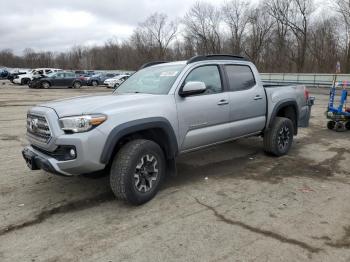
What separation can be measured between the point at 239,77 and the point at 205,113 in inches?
50.4

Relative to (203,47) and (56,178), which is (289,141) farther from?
(203,47)

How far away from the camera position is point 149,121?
167 inches

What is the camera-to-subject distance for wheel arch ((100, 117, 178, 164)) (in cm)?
391

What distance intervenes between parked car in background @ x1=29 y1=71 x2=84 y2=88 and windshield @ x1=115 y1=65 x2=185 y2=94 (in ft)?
88.1

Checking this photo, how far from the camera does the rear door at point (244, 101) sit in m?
5.53

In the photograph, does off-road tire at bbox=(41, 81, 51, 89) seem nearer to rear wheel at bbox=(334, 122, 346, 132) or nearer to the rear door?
rear wheel at bbox=(334, 122, 346, 132)

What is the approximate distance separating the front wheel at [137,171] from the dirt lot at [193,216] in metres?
0.18

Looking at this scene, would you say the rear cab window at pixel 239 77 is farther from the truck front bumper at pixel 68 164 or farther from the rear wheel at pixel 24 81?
the rear wheel at pixel 24 81

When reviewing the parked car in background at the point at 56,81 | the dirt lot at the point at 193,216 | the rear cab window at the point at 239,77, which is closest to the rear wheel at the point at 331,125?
the dirt lot at the point at 193,216

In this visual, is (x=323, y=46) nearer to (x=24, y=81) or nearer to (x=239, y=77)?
(x=24, y=81)

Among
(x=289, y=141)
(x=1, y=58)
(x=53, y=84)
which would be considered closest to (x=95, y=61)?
(x=1, y=58)

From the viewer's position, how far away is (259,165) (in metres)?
6.05

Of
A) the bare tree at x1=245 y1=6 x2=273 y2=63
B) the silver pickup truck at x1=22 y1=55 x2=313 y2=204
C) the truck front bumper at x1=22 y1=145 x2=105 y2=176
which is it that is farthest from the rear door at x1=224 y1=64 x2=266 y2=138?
the bare tree at x1=245 y1=6 x2=273 y2=63

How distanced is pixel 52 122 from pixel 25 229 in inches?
47.6
